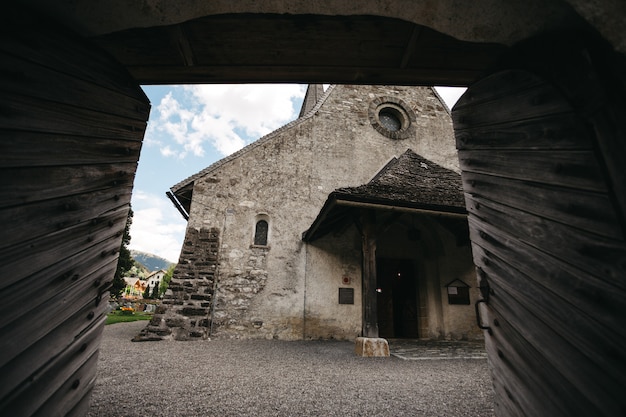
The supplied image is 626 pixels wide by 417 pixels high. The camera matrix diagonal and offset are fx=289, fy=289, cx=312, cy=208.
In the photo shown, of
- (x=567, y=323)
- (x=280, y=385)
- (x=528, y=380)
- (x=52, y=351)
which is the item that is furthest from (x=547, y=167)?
(x=280, y=385)

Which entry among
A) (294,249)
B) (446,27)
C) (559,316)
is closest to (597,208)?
(559,316)

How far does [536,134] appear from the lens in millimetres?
1318

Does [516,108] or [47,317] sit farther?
[516,108]

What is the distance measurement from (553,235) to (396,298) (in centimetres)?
829

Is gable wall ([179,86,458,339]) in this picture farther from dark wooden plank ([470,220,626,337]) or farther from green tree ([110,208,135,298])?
green tree ([110,208,135,298])

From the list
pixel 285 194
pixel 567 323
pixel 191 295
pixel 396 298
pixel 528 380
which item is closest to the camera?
pixel 567 323

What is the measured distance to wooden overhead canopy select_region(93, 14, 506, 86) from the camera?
1.53 meters

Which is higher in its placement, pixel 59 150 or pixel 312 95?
pixel 312 95

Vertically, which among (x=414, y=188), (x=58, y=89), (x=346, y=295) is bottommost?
(x=346, y=295)

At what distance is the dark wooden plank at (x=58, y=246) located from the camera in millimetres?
1045

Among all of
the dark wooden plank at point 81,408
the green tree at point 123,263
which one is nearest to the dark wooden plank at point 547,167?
the dark wooden plank at point 81,408

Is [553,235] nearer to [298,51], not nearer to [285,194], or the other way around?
[298,51]

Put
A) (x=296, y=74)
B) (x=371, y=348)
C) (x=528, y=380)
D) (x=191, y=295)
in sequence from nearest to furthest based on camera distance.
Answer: (x=528, y=380)
(x=296, y=74)
(x=371, y=348)
(x=191, y=295)

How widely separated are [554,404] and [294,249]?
695cm
